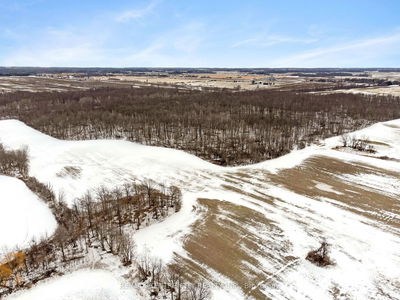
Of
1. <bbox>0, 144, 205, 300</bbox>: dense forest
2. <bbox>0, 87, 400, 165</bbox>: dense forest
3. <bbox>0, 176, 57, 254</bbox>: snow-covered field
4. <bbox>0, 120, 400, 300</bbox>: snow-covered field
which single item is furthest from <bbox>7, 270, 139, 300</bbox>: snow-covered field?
<bbox>0, 87, 400, 165</bbox>: dense forest

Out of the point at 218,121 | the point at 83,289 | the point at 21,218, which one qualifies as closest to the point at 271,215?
the point at 83,289

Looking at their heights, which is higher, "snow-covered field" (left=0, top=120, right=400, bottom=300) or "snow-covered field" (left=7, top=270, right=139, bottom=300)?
"snow-covered field" (left=0, top=120, right=400, bottom=300)

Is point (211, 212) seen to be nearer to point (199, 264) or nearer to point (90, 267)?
point (199, 264)

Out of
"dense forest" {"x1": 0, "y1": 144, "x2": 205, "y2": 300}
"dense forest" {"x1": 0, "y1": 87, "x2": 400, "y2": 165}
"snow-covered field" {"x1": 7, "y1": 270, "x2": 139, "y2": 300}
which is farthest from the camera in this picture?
"dense forest" {"x1": 0, "y1": 87, "x2": 400, "y2": 165}

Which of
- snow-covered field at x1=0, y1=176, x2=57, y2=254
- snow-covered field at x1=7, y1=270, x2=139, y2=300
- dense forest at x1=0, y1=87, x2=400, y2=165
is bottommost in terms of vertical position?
snow-covered field at x1=7, y1=270, x2=139, y2=300

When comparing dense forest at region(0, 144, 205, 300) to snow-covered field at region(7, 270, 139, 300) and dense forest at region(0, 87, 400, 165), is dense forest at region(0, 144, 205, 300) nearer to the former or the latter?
snow-covered field at region(7, 270, 139, 300)

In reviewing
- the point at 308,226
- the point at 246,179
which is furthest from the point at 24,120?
the point at 308,226
